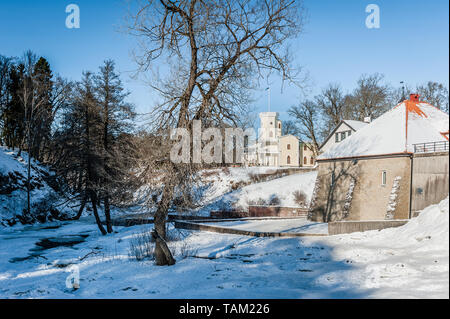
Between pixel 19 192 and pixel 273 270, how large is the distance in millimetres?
28566

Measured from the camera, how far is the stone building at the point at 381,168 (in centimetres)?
1992

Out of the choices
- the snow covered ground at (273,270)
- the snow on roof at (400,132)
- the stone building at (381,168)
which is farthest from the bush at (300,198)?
the snow covered ground at (273,270)

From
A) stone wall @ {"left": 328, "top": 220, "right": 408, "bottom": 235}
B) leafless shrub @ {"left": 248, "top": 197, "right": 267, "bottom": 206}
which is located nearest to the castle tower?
leafless shrub @ {"left": 248, "top": 197, "right": 267, "bottom": 206}

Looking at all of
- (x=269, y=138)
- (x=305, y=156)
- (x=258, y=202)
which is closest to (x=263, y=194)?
(x=258, y=202)

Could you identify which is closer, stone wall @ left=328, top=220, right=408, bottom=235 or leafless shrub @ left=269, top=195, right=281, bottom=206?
stone wall @ left=328, top=220, right=408, bottom=235

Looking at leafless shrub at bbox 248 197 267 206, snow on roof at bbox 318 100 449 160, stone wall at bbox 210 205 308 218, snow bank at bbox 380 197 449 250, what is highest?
snow on roof at bbox 318 100 449 160

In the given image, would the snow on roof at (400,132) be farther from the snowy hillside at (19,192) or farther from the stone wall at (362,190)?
the snowy hillside at (19,192)

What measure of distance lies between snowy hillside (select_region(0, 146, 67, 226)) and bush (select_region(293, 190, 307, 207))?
21789 mm

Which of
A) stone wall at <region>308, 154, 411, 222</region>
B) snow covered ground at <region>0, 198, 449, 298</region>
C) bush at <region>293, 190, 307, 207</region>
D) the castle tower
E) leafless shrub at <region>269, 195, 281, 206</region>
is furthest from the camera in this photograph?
the castle tower

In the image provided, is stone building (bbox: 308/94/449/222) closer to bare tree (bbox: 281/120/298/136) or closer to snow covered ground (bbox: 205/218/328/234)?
snow covered ground (bbox: 205/218/328/234)

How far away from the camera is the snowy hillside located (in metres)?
28.4

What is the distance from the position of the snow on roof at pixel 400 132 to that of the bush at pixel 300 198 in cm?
943

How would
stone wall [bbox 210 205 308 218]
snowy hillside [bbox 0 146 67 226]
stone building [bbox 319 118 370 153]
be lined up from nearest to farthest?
snowy hillside [bbox 0 146 67 226], stone wall [bbox 210 205 308 218], stone building [bbox 319 118 370 153]
